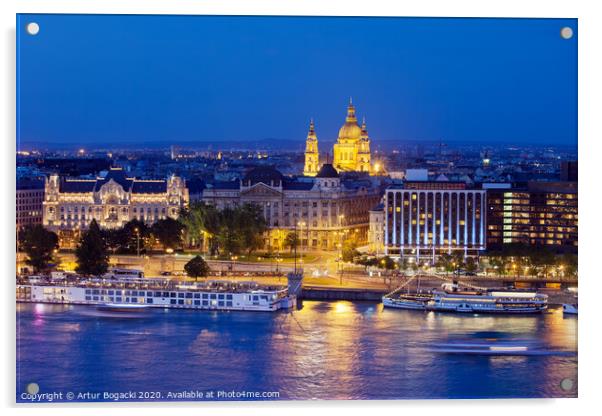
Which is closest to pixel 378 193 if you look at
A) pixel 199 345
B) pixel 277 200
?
pixel 277 200

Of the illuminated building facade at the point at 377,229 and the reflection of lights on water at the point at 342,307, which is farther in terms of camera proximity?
the illuminated building facade at the point at 377,229

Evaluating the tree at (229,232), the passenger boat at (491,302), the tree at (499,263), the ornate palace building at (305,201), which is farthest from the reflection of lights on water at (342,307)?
the ornate palace building at (305,201)

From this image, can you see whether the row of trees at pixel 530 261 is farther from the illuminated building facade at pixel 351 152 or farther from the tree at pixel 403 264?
the illuminated building facade at pixel 351 152

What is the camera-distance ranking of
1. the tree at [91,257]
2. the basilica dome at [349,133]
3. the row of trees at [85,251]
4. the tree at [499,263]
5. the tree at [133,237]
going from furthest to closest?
the basilica dome at [349,133]
the tree at [133,237]
the tree at [499,263]
the tree at [91,257]
the row of trees at [85,251]

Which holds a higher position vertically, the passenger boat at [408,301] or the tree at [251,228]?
the tree at [251,228]

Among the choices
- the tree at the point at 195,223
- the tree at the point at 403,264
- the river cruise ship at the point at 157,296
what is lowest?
the river cruise ship at the point at 157,296

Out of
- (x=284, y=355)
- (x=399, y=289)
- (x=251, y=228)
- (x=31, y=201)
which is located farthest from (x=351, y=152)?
(x=284, y=355)

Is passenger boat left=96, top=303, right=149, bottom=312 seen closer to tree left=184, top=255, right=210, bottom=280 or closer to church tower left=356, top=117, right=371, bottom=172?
tree left=184, top=255, right=210, bottom=280
